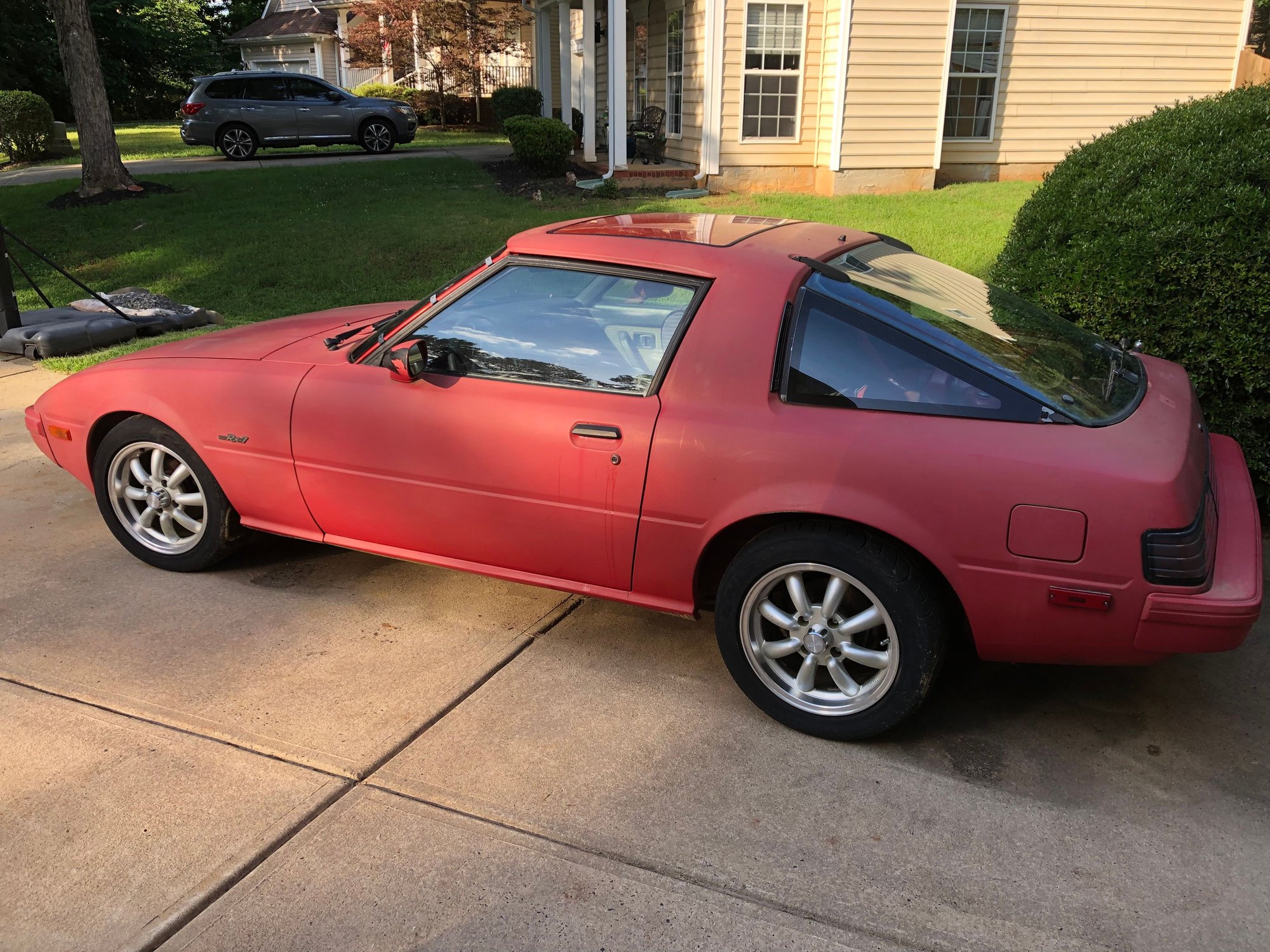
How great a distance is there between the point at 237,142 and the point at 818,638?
778 inches

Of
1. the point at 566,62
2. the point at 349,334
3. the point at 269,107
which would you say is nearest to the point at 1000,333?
the point at 349,334

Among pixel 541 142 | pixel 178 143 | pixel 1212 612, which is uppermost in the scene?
pixel 541 142

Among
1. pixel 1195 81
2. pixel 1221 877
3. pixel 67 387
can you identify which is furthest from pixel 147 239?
pixel 1195 81

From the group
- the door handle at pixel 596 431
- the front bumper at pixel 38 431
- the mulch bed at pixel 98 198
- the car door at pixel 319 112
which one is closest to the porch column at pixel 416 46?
the car door at pixel 319 112

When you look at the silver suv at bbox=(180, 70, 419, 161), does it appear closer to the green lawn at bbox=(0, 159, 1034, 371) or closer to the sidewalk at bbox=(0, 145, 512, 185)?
the sidewalk at bbox=(0, 145, 512, 185)

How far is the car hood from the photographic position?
4.23m

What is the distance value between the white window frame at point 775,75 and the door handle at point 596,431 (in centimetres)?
1203

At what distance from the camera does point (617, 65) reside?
48.4 ft

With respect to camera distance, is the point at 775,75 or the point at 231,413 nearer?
the point at 231,413

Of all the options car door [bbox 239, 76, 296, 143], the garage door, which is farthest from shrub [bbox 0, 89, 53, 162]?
the garage door

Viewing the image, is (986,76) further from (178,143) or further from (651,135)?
(178,143)

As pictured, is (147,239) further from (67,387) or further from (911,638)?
(911,638)

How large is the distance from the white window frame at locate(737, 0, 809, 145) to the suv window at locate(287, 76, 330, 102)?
9.93 meters

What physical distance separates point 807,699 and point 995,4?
14.2 metres
